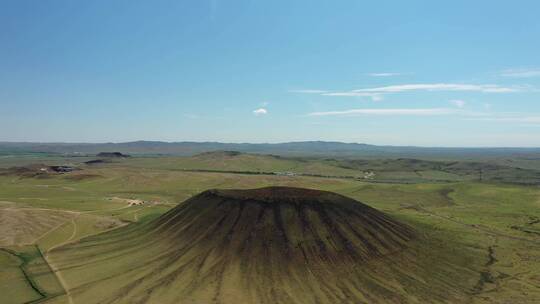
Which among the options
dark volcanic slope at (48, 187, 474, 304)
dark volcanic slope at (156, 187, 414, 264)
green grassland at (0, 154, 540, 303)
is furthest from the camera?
dark volcanic slope at (156, 187, 414, 264)

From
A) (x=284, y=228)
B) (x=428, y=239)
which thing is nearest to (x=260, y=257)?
(x=284, y=228)

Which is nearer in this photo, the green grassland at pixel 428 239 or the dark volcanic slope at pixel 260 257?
the dark volcanic slope at pixel 260 257

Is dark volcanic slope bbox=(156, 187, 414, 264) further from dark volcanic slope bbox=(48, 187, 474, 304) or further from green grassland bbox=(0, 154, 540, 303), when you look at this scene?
green grassland bbox=(0, 154, 540, 303)

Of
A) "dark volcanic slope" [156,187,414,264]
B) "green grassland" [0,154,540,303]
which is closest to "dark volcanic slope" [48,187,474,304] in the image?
"dark volcanic slope" [156,187,414,264]

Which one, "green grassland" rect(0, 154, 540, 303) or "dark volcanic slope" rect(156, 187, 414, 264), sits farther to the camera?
→ "dark volcanic slope" rect(156, 187, 414, 264)

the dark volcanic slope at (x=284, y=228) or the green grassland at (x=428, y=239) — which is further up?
the dark volcanic slope at (x=284, y=228)

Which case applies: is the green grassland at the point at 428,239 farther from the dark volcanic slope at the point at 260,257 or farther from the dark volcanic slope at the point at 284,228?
the dark volcanic slope at the point at 284,228

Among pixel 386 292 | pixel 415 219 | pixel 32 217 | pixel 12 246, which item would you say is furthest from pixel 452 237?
pixel 32 217

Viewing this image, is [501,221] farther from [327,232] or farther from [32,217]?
[32,217]

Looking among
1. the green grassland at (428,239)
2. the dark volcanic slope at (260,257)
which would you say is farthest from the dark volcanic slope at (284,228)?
the green grassland at (428,239)
